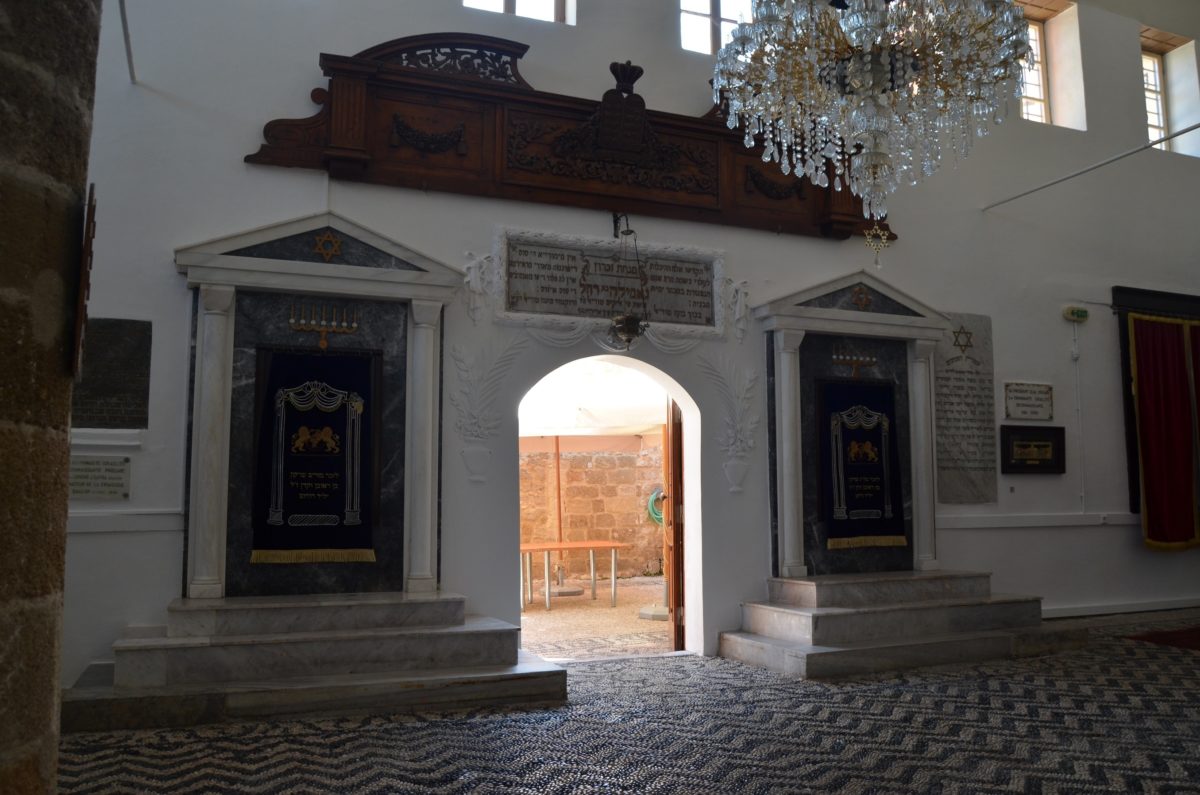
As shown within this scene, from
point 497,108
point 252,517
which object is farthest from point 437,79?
point 252,517

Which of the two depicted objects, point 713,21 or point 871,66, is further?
point 713,21

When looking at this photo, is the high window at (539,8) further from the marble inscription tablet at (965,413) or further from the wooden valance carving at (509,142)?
the marble inscription tablet at (965,413)

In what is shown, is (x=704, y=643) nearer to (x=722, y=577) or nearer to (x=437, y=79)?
(x=722, y=577)

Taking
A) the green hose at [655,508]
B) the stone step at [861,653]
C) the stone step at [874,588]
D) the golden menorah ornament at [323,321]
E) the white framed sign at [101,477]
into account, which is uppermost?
the golden menorah ornament at [323,321]

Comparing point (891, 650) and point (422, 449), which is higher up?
point (422, 449)

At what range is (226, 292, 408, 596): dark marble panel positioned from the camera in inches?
209

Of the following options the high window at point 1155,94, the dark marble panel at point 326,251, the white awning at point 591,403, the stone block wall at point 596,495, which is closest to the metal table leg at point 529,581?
the stone block wall at point 596,495

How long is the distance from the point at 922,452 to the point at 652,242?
8.44ft

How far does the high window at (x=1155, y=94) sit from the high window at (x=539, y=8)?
19.1ft

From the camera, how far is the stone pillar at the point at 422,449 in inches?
222

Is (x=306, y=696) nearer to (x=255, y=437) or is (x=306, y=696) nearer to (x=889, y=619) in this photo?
(x=255, y=437)

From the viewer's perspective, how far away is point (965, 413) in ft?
24.4

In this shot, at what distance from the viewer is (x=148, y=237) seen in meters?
5.44

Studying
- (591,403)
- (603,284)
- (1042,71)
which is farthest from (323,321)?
(1042,71)
